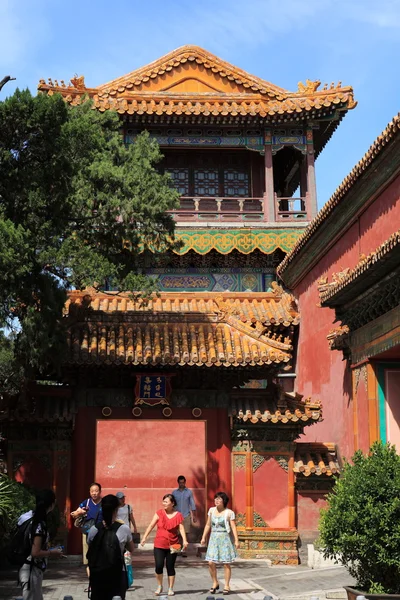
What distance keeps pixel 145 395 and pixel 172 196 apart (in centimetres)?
408

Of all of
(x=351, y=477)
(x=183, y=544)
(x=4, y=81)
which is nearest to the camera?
(x=351, y=477)

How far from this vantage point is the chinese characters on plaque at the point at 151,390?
15.4m

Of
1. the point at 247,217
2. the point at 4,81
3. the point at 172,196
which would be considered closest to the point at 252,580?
the point at 172,196

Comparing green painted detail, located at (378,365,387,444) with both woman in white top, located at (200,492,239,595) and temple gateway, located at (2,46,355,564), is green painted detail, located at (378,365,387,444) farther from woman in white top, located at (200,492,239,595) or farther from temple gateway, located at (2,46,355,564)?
woman in white top, located at (200,492,239,595)

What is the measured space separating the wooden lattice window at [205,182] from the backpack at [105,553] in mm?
17974

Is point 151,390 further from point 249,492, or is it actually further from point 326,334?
point 326,334

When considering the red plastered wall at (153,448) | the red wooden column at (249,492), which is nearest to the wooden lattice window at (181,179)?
the red plastered wall at (153,448)

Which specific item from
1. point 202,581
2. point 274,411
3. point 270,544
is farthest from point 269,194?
point 202,581

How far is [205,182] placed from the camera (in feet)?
80.1

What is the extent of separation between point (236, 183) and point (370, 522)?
53.5 feet

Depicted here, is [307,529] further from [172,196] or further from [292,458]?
[172,196]

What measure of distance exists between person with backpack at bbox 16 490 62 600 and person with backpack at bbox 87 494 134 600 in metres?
0.73

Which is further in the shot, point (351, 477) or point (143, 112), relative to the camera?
point (143, 112)

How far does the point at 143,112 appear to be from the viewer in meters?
22.9
